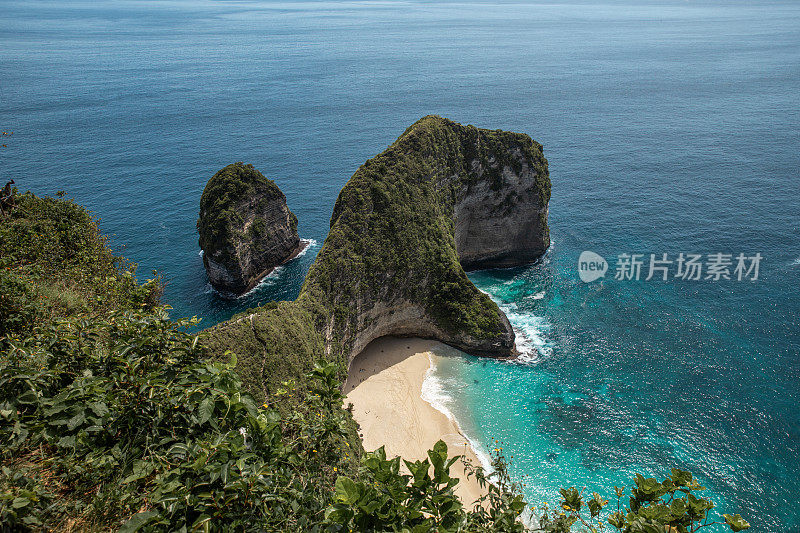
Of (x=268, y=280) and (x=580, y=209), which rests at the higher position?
(x=580, y=209)

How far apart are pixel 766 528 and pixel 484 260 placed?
4390 cm

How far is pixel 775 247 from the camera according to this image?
67.0 meters

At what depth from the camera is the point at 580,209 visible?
8194 cm

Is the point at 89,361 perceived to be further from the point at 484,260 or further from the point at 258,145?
the point at 258,145

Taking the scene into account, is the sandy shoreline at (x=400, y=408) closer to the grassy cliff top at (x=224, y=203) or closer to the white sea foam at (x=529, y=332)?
the white sea foam at (x=529, y=332)

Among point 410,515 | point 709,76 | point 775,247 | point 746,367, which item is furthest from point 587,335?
point 709,76

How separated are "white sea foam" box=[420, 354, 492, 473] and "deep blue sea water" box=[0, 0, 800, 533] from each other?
85 centimetres

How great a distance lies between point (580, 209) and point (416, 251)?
43.1 m

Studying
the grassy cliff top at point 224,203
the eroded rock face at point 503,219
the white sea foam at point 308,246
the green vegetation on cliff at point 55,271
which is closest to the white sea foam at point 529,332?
the eroded rock face at point 503,219

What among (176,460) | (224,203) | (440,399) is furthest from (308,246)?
(176,460)

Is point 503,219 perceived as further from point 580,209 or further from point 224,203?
point 224,203

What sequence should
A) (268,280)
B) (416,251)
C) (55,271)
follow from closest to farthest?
(55,271)
(416,251)
(268,280)

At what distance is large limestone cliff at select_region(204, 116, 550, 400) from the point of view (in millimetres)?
36688

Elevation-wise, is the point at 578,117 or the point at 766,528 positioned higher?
the point at 578,117
